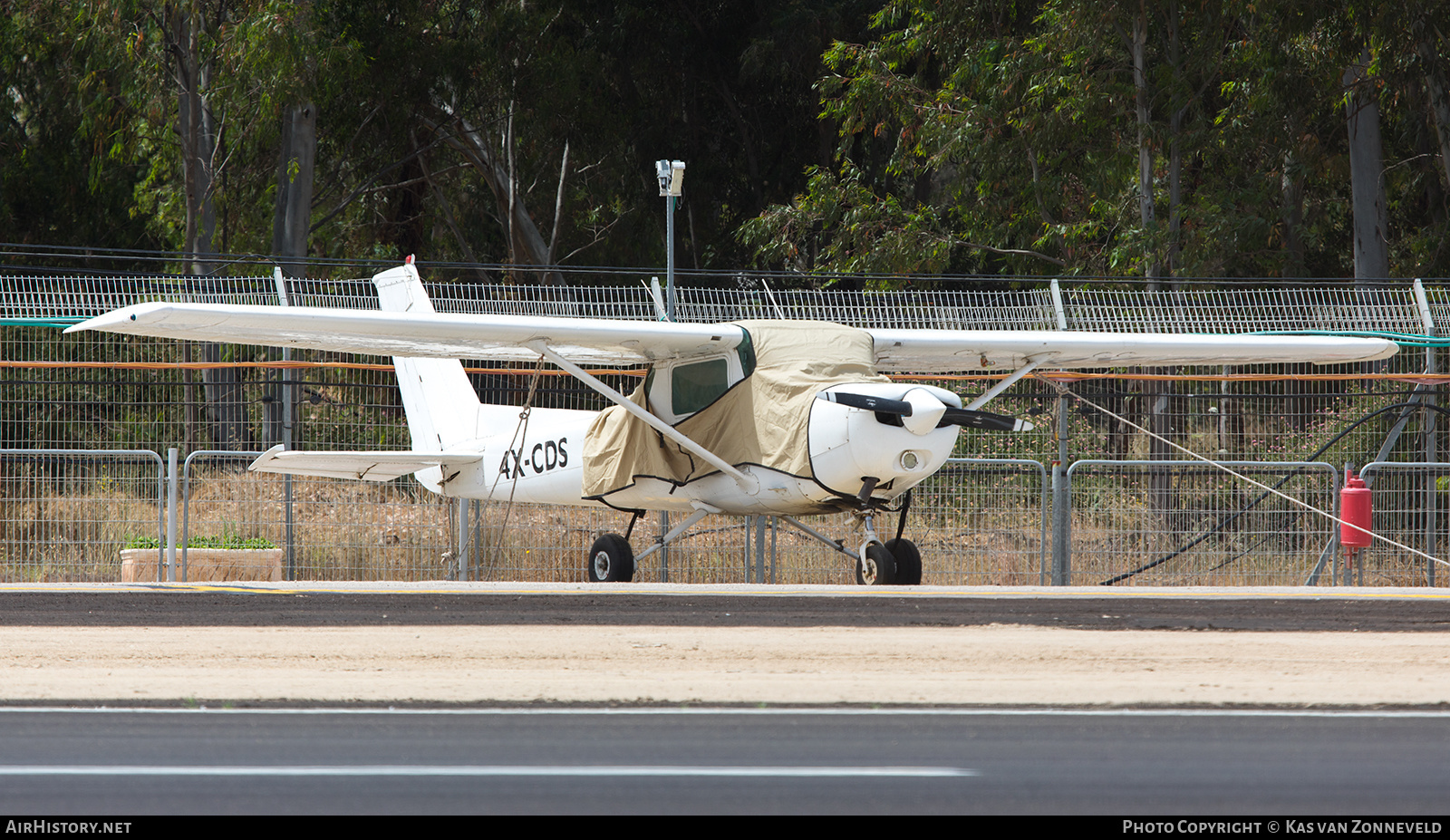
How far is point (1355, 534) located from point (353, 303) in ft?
52.9

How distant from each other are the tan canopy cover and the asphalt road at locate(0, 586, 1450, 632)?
6.28 ft

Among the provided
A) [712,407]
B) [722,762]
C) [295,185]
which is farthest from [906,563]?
[295,185]

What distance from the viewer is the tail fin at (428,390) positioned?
52.0ft

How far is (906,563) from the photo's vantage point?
43.2 ft

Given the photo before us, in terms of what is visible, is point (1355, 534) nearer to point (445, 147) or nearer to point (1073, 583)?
point (1073, 583)

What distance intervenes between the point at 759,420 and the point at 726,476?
623mm

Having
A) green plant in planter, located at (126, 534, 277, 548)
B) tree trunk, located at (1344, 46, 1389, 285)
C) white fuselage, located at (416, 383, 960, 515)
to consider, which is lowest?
green plant in planter, located at (126, 534, 277, 548)

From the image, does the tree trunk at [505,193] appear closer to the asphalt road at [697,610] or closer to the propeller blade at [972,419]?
the propeller blade at [972,419]

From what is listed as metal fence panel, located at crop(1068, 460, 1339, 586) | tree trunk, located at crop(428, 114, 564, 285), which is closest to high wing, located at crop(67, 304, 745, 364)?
metal fence panel, located at crop(1068, 460, 1339, 586)

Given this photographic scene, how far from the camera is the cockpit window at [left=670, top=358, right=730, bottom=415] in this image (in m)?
13.6

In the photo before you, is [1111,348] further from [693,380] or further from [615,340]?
[615,340]

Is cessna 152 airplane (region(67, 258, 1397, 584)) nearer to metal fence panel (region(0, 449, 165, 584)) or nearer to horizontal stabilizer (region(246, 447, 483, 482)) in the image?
horizontal stabilizer (region(246, 447, 483, 482))

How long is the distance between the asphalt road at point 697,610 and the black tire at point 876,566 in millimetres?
1572

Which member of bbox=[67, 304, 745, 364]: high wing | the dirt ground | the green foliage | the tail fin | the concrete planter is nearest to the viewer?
the dirt ground
